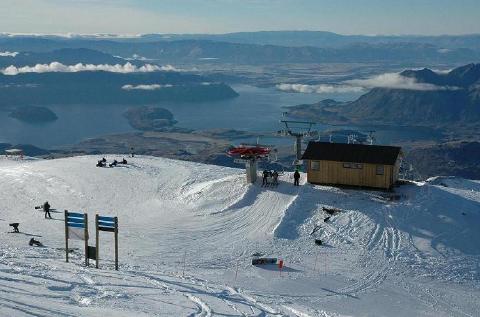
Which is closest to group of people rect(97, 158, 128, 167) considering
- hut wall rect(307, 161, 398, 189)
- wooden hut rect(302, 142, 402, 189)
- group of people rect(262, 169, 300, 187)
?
group of people rect(262, 169, 300, 187)

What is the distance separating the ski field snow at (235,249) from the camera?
19.1 m

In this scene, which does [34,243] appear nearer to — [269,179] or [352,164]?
[269,179]

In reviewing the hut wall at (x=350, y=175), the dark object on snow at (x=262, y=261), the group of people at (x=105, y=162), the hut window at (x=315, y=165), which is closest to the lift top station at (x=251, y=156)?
the hut wall at (x=350, y=175)

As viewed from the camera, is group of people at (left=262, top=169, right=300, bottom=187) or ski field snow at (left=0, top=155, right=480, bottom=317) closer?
ski field snow at (left=0, top=155, right=480, bottom=317)

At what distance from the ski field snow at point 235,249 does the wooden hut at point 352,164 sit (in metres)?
0.91

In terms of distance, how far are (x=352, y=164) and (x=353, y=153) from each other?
2.37ft

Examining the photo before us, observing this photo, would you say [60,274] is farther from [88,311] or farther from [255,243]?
[255,243]

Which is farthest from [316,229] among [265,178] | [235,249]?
[265,178]

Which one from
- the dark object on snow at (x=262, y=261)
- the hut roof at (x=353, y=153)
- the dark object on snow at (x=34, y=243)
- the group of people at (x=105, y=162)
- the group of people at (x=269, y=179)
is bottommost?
the dark object on snow at (x=262, y=261)

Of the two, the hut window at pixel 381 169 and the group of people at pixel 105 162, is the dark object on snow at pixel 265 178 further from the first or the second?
the group of people at pixel 105 162

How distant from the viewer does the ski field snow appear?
19078mm

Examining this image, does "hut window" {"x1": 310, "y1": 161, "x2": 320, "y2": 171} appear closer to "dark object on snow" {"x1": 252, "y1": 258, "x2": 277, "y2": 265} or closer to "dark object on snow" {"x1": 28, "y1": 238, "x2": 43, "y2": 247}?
"dark object on snow" {"x1": 252, "y1": 258, "x2": 277, "y2": 265}

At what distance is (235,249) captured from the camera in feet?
95.9

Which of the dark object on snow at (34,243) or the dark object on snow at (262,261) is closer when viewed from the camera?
the dark object on snow at (262,261)
